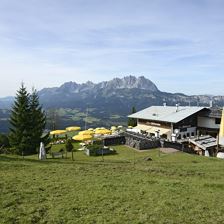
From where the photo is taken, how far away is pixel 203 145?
4388 cm

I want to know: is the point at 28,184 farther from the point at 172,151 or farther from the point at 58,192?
the point at 172,151

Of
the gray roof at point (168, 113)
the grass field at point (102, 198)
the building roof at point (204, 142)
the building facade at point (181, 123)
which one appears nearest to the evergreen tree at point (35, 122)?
the building facade at point (181, 123)

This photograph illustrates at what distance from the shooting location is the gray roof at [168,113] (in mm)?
52219

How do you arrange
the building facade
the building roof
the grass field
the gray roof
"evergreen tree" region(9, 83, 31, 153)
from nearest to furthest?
the grass field < "evergreen tree" region(9, 83, 31, 153) < the building roof < the building facade < the gray roof

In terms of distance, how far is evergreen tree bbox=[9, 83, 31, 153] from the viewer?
4216cm

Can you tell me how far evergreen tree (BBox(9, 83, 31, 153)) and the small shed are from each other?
2720 centimetres

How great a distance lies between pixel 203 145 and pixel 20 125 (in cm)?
2969

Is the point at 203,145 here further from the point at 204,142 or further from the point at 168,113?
the point at 168,113

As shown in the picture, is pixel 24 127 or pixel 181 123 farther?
pixel 181 123

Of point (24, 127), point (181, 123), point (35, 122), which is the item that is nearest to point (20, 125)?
point (24, 127)

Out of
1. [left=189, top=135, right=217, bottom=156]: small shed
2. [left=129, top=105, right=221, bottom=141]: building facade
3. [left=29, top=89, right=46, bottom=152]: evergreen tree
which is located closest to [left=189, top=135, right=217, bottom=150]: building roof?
[left=189, top=135, right=217, bottom=156]: small shed

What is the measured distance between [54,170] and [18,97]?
90.7 ft

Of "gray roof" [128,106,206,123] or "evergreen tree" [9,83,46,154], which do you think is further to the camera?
"gray roof" [128,106,206,123]

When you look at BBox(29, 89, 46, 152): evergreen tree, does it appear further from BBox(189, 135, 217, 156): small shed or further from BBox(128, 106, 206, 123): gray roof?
BBox(189, 135, 217, 156): small shed
